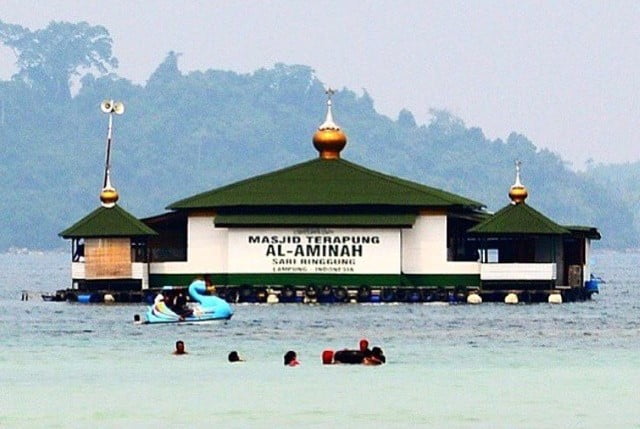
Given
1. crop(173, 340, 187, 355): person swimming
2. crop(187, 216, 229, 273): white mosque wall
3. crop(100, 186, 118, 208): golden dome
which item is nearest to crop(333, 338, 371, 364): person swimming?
crop(173, 340, 187, 355): person swimming

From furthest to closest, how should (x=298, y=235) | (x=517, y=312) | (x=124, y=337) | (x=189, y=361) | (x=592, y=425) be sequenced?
(x=298, y=235)
(x=517, y=312)
(x=124, y=337)
(x=189, y=361)
(x=592, y=425)

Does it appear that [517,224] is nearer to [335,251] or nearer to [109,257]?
[335,251]

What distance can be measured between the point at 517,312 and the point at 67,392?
3705cm

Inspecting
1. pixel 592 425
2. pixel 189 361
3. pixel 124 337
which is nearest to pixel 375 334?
pixel 124 337

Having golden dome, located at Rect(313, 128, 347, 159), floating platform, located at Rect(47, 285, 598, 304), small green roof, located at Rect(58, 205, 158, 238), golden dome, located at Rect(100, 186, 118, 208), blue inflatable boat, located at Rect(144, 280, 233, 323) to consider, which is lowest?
blue inflatable boat, located at Rect(144, 280, 233, 323)

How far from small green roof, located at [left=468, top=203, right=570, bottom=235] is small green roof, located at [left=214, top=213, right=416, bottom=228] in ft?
8.57

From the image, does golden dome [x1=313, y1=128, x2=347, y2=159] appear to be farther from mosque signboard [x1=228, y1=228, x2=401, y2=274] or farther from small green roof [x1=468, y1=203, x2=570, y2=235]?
small green roof [x1=468, y1=203, x2=570, y2=235]

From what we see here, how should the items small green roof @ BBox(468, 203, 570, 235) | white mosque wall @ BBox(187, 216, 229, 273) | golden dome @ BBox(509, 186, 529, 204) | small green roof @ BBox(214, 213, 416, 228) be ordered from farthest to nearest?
1. golden dome @ BBox(509, 186, 529, 204)
2. white mosque wall @ BBox(187, 216, 229, 273)
3. small green roof @ BBox(214, 213, 416, 228)
4. small green roof @ BBox(468, 203, 570, 235)

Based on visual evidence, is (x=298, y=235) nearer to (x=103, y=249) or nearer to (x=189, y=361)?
(x=103, y=249)

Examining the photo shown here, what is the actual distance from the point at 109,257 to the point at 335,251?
317 inches

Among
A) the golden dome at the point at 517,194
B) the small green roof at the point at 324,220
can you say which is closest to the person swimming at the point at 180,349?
the small green roof at the point at 324,220

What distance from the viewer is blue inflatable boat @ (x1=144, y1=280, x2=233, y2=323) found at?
73500 mm

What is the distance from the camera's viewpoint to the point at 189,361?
55.5 m

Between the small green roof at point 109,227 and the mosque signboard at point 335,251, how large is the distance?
184 inches
